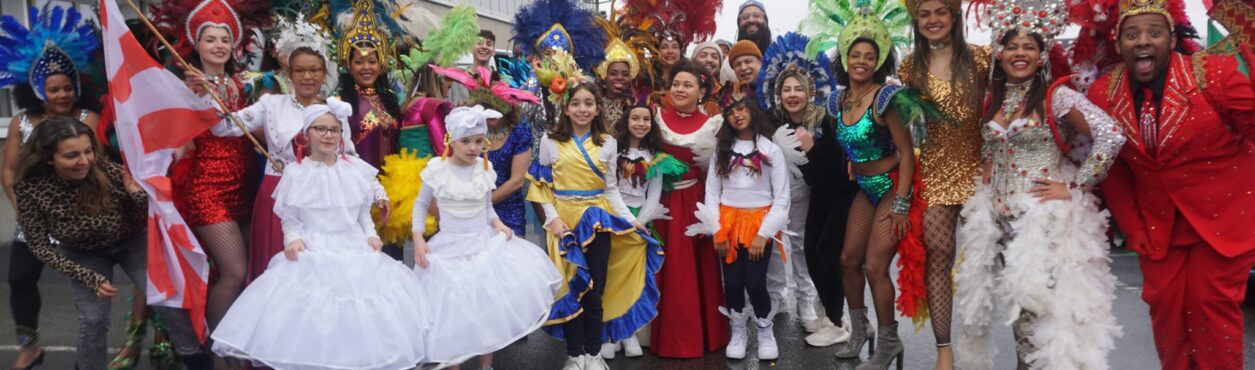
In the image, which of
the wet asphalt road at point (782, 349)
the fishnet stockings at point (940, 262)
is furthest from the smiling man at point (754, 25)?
the fishnet stockings at point (940, 262)

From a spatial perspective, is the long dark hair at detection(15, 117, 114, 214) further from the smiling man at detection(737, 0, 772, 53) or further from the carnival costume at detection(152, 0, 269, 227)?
the smiling man at detection(737, 0, 772, 53)

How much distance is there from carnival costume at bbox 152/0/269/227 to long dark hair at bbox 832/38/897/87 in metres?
3.38

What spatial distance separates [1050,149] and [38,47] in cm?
527

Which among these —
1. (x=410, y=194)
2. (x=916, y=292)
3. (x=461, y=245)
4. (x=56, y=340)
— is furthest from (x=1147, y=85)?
(x=56, y=340)

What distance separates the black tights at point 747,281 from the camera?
4.86 metres

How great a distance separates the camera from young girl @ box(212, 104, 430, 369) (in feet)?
12.1

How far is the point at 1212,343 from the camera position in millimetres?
3707

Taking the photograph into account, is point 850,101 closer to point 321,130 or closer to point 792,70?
point 792,70

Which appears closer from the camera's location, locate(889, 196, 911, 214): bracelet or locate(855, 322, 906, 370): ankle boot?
locate(889, 196, 911, 214): bracelet

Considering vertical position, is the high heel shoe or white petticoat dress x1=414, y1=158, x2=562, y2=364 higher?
white petticoat dress x1=414, y1=158, x2=562, y2=364

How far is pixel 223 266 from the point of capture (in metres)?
4.43

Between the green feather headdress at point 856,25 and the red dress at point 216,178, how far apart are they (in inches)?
130

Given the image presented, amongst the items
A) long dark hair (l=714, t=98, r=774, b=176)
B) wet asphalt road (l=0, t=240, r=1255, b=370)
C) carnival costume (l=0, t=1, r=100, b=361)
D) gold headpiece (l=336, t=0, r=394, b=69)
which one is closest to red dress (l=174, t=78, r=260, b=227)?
gold headpiece (l=336, t=0, r=394, b=69)

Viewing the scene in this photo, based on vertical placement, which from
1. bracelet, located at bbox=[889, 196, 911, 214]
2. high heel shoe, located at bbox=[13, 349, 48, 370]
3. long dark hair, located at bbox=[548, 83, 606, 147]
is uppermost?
long dark hair, located at bbox=[548, 83, 606, 147]
